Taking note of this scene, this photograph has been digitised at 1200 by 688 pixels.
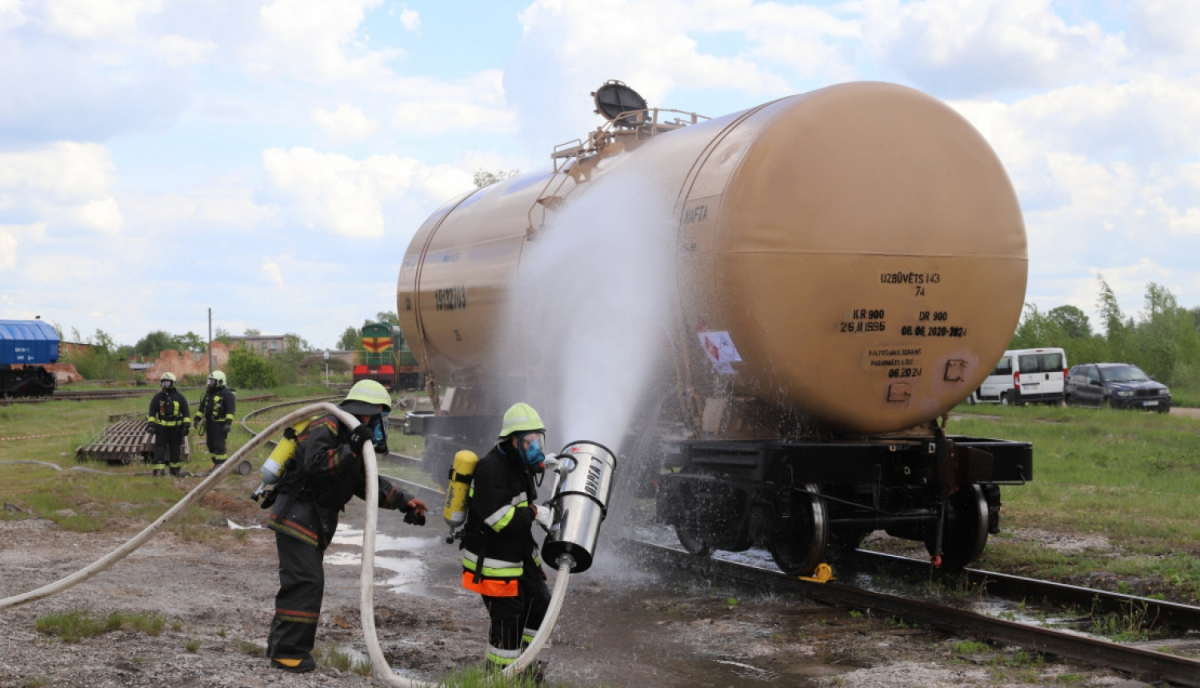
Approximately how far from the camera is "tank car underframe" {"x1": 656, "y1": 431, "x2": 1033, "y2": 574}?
7480 millimetres

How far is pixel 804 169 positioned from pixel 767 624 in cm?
336

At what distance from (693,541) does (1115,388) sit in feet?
73.1

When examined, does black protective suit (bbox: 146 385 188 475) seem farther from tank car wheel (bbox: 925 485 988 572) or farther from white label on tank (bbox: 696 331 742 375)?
tank car wheel (bbox: 925 485 988 572)

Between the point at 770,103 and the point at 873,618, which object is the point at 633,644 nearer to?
the point at 873,618

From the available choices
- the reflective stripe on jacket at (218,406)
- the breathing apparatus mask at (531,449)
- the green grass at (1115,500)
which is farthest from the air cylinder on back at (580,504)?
the reflective stripe on jacket at (218,406)

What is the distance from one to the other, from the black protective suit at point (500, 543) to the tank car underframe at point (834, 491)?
7.95ft

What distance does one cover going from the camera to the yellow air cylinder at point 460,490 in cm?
555

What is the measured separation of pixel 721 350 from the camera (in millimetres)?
7586

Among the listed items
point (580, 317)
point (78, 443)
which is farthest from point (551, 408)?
point (78, 443)

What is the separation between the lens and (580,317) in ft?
29.8

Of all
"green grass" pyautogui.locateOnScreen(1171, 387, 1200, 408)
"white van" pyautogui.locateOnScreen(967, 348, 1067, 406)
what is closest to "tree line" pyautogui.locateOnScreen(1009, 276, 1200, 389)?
"green grass" pyautogui.locateOnScreen(1171, 387, 1200, 408)

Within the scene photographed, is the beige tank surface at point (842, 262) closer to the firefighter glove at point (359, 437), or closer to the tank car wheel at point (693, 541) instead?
the tank car wheel at point (693, 541)

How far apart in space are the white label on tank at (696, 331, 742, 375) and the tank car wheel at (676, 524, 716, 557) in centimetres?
186

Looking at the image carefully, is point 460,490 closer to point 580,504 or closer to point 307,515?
point 580,504
